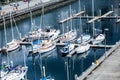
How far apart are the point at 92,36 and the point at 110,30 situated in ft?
20.5

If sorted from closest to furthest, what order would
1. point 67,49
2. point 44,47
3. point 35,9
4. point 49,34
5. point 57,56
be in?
point 67,49 < point 57,56 < point 44,47 < point 49,34 < point 35,9

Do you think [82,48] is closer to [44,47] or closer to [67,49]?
[67,49]

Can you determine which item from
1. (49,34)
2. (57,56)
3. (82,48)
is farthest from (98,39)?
(49,34)

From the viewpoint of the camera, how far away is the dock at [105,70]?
38281 millimetres

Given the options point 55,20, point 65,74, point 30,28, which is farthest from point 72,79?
point 55,20

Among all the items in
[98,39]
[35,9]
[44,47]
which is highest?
[35,9]

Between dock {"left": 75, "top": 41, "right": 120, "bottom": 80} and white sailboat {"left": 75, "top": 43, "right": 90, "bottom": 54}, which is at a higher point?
white sailboat {"left": 75, "top": 43, "right": 90, "bottom": 54}

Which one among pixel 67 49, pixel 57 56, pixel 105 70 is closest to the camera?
pixel 105 70

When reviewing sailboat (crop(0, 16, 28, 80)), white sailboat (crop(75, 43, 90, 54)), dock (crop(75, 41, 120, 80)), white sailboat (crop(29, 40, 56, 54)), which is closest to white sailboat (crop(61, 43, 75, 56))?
white sailboat (crop(75, 43, 90, 54))

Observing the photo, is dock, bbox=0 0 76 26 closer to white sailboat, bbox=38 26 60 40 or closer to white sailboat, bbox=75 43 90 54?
white sailboat, bbox=38 26 60 40

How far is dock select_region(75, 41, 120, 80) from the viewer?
38.3 metres

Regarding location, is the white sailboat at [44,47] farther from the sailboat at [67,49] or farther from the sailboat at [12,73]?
the sailboat at [12,73]

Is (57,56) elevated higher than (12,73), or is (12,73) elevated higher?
(57,56)

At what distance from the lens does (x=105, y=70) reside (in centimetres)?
4016
